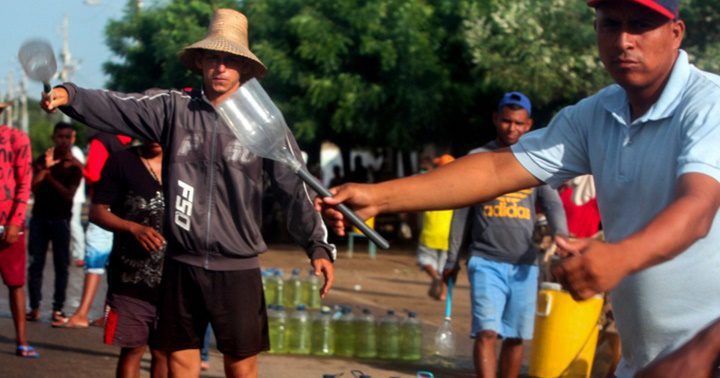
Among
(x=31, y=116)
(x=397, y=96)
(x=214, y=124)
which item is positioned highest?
(x=31, y=116)

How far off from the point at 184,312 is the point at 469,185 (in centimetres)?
→ 239

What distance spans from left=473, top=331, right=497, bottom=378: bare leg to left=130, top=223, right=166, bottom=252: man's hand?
7.19ft

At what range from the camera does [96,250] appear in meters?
11.2

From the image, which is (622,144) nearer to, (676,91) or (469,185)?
(676,91)

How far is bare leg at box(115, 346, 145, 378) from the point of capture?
7121mm

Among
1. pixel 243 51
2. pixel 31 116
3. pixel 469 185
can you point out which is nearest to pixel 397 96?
pixel 243 51

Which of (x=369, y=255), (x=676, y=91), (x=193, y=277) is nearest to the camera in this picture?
(x=676, y=91)

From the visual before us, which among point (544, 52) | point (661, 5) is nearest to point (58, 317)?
point (661, 5)

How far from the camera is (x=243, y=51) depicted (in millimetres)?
6129

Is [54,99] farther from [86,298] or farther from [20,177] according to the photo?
[86,298]

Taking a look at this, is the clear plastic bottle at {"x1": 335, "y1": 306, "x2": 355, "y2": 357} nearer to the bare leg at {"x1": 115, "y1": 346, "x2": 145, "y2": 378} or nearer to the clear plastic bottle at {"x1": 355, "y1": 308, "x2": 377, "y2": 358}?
the clear plastic bottle at {"x1": 355, "y1": 308, "x2": 377, "y2": 358}

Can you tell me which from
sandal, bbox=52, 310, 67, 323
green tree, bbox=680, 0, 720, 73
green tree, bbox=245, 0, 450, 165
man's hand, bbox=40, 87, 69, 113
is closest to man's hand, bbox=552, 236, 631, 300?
man's hand, bbox=40, 87, 69, 113

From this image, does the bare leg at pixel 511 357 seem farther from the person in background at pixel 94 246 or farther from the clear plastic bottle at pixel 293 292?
the clear plastic bottle at pixel 293 292

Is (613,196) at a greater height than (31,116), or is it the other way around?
(31,116)
